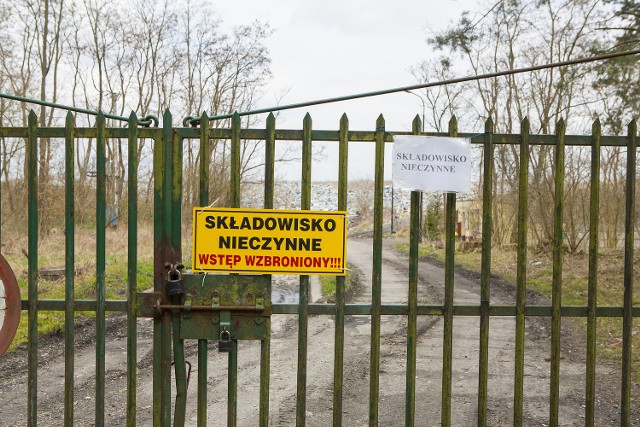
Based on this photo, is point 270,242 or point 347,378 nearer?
point 270,242

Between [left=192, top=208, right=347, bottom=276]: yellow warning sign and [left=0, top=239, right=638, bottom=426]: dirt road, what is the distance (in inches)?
84.5

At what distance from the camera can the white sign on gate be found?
4008mm

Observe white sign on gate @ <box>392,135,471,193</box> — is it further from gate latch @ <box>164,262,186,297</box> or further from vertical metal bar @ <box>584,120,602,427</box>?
gate latch @ <box>164,262,186,297</box>

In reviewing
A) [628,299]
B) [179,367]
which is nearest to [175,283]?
A: [179,367]

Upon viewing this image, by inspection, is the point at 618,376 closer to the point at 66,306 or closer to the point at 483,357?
the point at 483,357

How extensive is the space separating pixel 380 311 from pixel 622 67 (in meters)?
12.0

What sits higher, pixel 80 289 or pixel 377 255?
pixel 377 255

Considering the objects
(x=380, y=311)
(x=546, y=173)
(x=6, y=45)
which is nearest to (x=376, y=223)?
(x=380, y=311)

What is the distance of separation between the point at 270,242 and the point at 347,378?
3668mm

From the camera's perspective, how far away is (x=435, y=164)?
13.2 feet

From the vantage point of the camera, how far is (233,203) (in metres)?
3.87

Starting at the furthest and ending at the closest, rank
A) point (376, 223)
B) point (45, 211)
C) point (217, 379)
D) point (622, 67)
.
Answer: point (45, 211)
point (622, 67)
point (217, 379)
point (376, 223)

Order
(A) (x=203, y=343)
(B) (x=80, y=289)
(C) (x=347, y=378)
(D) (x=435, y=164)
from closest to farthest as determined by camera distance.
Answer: (A) (x=203, y=343)
(D) (x=435, y=164)
(C) (x=347, y=378)
(B) (x=80, y=289)

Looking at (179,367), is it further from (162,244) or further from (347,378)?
(347,378)
